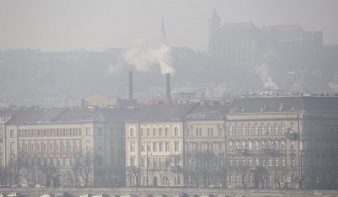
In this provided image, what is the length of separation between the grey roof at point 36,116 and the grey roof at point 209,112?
15.3 meters

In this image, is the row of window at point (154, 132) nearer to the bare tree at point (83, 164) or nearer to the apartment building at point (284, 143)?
the bare tree at point (83, 164)

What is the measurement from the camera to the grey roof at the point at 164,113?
354 feet

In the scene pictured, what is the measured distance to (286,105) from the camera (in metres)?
100

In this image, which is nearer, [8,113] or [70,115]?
[70,115]

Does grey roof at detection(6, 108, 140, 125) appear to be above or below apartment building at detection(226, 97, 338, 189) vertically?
above

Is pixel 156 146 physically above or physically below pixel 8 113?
below

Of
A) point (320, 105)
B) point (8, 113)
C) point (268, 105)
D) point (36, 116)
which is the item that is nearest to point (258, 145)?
point (268, 105)

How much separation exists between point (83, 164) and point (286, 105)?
19.3m

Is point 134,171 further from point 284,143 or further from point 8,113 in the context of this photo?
point 8,113

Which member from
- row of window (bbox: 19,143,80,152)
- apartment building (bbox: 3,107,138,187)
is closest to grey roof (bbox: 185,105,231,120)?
apartment building (bbox: 3,107,138,187)

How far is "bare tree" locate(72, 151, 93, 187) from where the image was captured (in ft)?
358

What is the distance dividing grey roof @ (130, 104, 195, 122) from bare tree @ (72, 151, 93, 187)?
473 cm

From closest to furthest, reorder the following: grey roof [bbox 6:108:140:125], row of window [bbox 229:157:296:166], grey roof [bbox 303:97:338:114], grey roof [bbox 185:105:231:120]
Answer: row of window [bbox 229:157:296:166]
grey roof [bbox 303:97:338:114]
grey roof [bbox 185:105:231:120]
grey roof [bbox 6:108:140:125]

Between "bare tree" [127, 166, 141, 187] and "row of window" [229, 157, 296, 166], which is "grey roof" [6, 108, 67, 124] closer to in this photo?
"bare tree" [127, 166, 141, 187]
